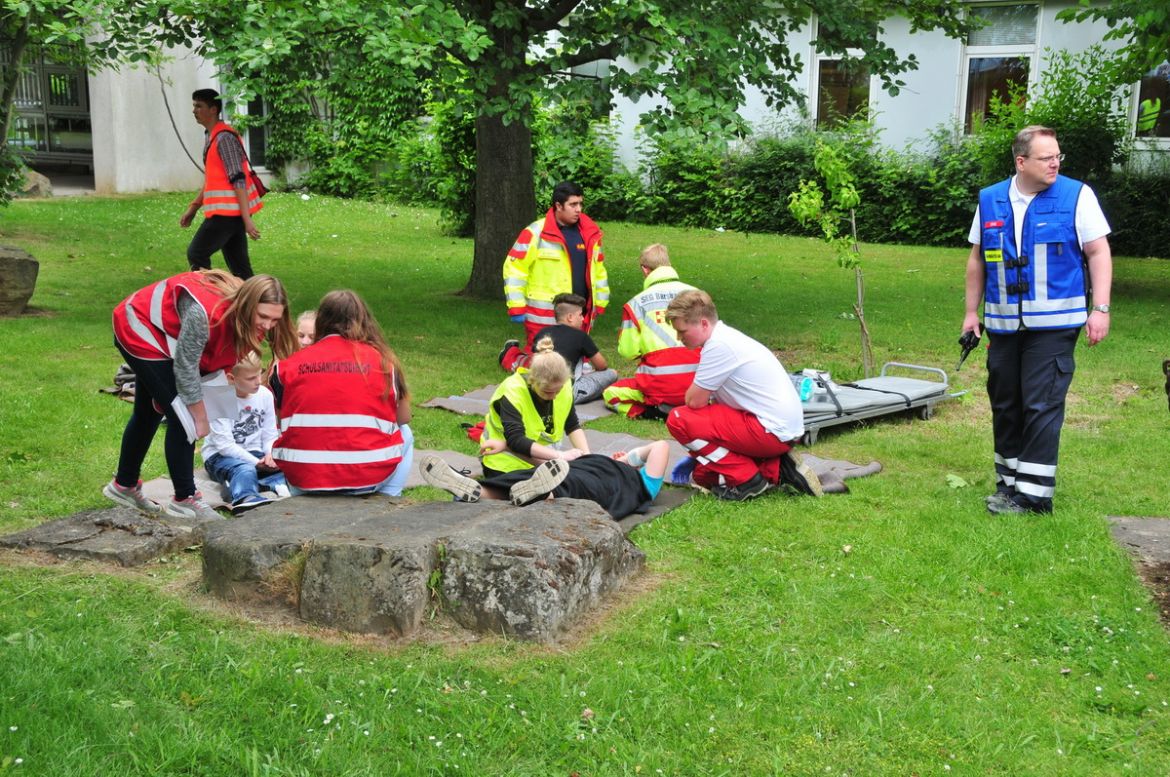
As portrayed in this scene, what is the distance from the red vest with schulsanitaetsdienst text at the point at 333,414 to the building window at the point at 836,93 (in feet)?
57.2

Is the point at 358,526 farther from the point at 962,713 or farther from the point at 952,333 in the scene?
the point at 952,333

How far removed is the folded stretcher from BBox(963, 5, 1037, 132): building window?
12632mm

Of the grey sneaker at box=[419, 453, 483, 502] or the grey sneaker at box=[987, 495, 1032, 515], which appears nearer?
the grey sneaker at box=[419, 453, 483, 502]

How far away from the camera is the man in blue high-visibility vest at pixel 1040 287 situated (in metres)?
6.13

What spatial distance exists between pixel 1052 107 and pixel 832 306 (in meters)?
5.83

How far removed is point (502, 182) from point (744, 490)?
677 cm

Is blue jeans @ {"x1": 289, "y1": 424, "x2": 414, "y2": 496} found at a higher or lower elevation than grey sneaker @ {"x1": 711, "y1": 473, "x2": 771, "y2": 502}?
higher

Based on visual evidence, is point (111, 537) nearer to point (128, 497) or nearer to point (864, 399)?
point (128, 497)

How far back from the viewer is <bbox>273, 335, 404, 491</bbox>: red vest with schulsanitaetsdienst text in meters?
5.55

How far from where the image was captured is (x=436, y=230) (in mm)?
19859

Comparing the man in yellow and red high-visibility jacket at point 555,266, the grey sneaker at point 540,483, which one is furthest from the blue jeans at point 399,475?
the man in yellow and red high-visibility jacket at point 555,266

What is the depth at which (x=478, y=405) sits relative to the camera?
8836 millimetres

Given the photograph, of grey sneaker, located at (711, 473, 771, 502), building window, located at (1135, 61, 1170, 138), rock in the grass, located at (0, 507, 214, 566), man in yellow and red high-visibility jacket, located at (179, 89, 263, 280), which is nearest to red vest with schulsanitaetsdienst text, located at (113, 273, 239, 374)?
rock in the grass, located at (0, 507, 214, 566)

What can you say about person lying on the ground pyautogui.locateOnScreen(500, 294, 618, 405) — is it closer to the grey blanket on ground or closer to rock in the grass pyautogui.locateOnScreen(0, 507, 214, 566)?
the grey blanket on ground
